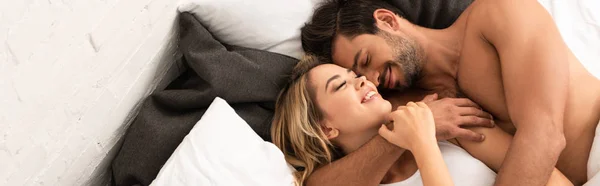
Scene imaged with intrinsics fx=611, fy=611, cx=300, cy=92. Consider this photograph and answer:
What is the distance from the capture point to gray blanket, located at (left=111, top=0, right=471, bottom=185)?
148cm

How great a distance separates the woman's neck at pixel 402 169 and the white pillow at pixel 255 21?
0.43m

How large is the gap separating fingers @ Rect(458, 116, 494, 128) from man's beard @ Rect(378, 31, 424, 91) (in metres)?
0.23

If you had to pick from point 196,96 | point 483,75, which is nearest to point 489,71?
point 483,75

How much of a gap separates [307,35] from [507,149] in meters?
0.62

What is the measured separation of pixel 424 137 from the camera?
134cm

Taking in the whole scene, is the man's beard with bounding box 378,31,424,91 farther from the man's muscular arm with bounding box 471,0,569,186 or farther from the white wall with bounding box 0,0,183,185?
the white wall with bounding box 0,0,183,185

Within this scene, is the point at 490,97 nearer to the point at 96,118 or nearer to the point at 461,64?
the point at 461,64

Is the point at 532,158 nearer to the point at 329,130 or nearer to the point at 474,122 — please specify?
the point at 474,122

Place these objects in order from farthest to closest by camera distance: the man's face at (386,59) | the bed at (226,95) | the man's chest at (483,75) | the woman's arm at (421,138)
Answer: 1. the man's face at (386,59)
2. the man's chest at (483,75)
3. the bed at (226,95)
4. the woman's arm at (421,138)

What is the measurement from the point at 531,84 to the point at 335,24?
0.58 metres

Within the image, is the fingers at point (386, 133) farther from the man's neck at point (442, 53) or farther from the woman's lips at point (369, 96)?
the man's neck at point (442, 53)

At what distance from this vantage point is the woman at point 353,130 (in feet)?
4.53

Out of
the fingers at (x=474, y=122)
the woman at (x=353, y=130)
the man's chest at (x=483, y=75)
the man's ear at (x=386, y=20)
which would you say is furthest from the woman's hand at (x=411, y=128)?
the man's ear at (x=386, y=20)

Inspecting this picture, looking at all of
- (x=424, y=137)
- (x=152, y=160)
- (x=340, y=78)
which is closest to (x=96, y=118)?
(x=152, y=160)
